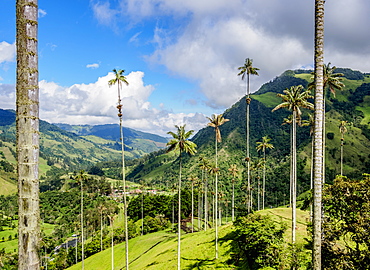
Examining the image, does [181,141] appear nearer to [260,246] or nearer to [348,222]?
[260,246]

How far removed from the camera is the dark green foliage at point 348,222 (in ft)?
62.6

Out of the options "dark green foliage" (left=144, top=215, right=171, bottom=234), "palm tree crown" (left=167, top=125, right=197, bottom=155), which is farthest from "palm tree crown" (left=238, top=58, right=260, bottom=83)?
"dark green foliage" (left=144, top=215, right=171, bottom=234)

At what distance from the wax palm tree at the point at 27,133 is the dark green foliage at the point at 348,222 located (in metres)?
21.6

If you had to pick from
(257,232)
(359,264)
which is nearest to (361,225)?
(359,264)

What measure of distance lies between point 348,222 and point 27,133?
24.3 m

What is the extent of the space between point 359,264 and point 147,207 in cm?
12145

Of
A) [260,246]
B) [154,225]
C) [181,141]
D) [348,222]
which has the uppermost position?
[181,141]

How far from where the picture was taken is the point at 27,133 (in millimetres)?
6355

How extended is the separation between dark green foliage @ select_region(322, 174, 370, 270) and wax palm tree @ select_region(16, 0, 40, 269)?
21.6 metres

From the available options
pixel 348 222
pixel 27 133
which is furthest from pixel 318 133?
pixel 27 133

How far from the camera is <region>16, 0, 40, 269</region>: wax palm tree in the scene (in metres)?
6.00

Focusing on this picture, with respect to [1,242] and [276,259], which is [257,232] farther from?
[1,242]

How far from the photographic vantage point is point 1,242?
141375mm

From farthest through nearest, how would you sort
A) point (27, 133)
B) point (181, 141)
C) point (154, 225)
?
point (154, 225) → point (181, 141) → point (27, 133)
